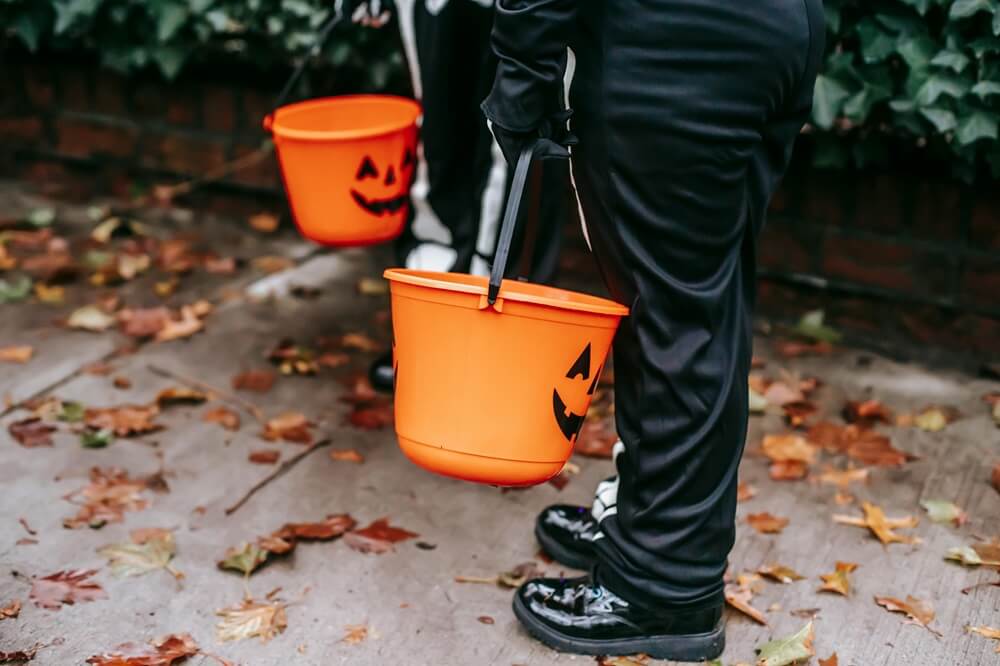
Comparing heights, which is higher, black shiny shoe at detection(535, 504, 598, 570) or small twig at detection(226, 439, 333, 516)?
black shiny shoe at detection(535, 504, 598, 570)

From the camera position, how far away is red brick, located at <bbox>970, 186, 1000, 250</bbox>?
10.0 ft

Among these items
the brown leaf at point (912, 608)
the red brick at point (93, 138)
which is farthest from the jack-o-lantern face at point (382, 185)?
the red brick at point (93, 138)

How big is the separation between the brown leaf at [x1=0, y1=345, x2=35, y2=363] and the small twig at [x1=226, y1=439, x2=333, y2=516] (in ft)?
3.05

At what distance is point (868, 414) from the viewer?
9.37 feet

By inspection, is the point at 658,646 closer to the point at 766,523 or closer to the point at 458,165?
the point at 766,523

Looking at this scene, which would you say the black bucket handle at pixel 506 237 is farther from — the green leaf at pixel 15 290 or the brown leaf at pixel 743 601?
the green leaf at pixel 15 290

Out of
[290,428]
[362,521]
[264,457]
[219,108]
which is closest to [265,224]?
[219,108]

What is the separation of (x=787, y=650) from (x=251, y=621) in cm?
100

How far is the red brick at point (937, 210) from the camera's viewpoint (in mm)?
3102

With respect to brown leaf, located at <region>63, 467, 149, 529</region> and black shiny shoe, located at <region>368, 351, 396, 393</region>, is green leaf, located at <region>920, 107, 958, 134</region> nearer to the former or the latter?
black shiny shoe, located at <region>368, 351, 396, 393</region>

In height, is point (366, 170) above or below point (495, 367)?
above

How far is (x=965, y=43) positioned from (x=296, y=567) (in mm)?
2076

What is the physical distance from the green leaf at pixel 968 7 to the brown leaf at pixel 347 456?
1.83 m

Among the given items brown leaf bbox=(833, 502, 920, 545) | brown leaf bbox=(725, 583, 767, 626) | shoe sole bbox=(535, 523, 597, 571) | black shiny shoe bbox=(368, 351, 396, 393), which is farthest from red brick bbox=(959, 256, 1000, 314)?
black shiny shoe bbox=(368, 351, 396, 393)
